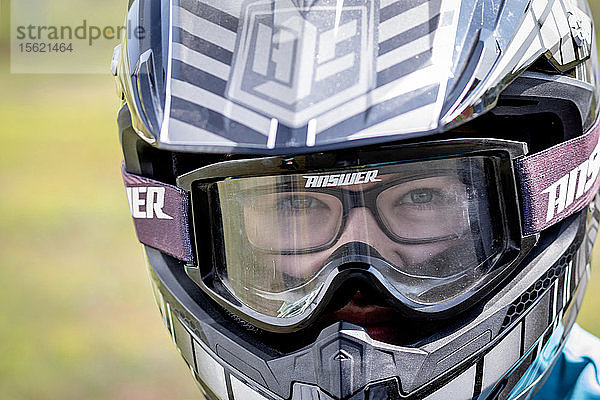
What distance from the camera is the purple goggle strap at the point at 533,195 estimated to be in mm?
1339

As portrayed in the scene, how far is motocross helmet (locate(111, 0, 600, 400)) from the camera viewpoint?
3.96 ft

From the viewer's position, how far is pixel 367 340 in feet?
4.38

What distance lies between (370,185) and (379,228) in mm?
98

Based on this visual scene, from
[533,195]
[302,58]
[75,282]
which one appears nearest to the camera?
[302,58]

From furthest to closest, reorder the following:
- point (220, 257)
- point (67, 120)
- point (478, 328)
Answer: point (67, 120), point (220, 257), point (478, 328)

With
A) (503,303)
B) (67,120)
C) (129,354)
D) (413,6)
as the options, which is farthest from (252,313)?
(67,120)

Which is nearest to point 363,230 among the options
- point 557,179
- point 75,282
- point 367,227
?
point 367,227

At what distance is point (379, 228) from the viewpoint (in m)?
1.36

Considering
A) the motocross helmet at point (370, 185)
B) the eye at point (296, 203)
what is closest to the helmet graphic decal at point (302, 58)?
the motocross helmet at point (370, 185)

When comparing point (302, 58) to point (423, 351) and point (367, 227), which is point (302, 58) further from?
point (423, 351)

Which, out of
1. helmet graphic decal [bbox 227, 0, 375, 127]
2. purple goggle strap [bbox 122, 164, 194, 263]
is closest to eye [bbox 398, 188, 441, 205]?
helmet graphic decal [bbox 227, 0, 375, 127]

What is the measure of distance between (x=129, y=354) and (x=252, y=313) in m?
3.14

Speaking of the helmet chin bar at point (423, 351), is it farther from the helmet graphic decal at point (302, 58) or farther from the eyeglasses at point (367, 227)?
the helmet graphic decal at point (302, 58)

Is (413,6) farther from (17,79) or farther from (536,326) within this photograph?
(17,79)
